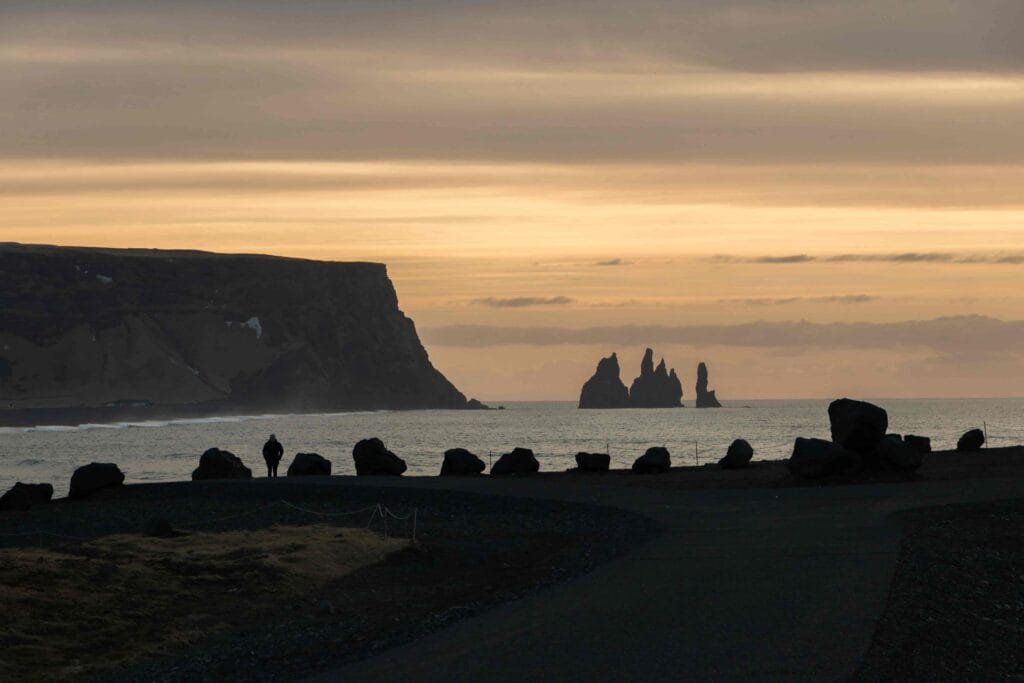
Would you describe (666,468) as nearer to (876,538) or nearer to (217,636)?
(876,538)

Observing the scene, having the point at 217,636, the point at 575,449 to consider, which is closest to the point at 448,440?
the point at 575,449

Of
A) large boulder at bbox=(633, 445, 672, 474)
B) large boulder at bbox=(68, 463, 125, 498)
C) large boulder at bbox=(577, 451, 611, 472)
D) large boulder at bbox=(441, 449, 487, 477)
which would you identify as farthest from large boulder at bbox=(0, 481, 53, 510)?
large boulder at bbox=(633, 445, 672, 474)

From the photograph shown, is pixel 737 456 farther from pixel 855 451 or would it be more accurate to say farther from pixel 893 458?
pixel 893 458

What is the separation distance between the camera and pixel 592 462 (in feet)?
179

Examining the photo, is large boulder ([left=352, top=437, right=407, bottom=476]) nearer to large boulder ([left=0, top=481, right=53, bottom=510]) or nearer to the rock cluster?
large boulder ([left=0, top=481, right=53, bottom=510])

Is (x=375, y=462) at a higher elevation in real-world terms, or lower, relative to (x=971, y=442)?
lower

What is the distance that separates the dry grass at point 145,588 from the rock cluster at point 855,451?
658 inches

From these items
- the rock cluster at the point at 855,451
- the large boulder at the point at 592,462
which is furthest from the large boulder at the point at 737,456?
the rock cluster at the point at 855,451

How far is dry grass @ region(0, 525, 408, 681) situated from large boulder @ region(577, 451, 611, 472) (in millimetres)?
24038

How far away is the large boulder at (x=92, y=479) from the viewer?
49.1 meters

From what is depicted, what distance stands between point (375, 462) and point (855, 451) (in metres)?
19.9

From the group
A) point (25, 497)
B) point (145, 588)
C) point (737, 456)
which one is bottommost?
point (145, 588)

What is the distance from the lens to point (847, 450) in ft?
141

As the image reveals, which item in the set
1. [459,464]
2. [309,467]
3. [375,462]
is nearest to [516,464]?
[459,464]
